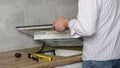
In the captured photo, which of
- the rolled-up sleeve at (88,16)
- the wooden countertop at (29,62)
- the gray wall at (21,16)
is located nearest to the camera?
the rolled-up sleeve at (88,16)

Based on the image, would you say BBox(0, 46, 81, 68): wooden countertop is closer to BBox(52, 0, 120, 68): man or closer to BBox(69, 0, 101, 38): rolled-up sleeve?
BBox(52, 0, 120, 68): man

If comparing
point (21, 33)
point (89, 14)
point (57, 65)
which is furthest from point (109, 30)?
point (21, 33)

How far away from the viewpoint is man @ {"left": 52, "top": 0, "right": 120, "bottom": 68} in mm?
1004

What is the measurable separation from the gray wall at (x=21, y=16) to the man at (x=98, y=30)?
47 centimetres

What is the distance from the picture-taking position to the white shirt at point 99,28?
100cm

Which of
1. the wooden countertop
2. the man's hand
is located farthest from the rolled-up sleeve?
the wooden countertop

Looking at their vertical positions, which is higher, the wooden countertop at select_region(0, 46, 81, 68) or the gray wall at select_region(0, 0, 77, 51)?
the gray wall at select_region(0, 0, 77, 51)

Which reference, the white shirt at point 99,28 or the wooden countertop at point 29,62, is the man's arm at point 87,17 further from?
the wooden countertop at point 29,62

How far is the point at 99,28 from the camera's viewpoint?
1.07 meters

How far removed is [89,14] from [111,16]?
0.45 feet

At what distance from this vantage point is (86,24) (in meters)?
1.01

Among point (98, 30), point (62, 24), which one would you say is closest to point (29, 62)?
point (62, 24)

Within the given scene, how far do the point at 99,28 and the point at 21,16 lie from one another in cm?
64

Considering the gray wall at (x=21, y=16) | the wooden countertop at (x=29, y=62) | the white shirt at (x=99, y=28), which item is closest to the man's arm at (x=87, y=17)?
the white shirt at (x=99, y=28)
